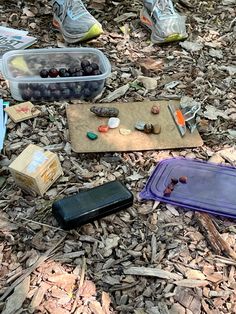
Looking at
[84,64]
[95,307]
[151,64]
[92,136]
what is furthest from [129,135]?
[95,307]

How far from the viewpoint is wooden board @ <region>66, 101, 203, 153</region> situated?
192 centimetres

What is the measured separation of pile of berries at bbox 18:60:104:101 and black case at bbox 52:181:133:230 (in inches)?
22.0

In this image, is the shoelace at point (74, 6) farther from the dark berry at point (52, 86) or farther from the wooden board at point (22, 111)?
the wooden board at point (22, 111)

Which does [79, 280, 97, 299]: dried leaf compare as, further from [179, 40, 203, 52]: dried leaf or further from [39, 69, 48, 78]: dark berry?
[179, 40, 203, 52]: dried leaf

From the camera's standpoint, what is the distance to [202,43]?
2539 millimetres

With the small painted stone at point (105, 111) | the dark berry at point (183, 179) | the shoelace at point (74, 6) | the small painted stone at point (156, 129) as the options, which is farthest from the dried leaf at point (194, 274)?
the shoelace at point (74, 6)

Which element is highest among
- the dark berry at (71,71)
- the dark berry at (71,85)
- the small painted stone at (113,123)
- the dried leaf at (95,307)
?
the dark berry at (71,71)

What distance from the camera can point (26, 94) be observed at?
6.84 feet

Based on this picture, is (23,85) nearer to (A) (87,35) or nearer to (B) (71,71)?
(B) (71,71)

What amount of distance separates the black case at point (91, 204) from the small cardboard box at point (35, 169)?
0.11 metres

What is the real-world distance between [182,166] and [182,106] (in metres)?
0.37

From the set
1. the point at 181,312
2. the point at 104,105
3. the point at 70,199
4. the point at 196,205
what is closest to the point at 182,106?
the point at 104,105

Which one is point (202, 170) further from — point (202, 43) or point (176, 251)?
point (202, 43)

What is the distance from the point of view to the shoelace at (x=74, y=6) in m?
2.45
